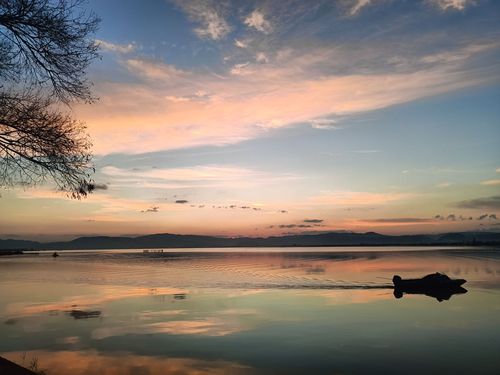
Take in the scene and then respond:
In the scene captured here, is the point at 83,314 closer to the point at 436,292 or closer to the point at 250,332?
the point at 250,332

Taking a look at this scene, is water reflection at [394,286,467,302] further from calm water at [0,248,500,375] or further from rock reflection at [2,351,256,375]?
rock reflection at [2,351,256,375]

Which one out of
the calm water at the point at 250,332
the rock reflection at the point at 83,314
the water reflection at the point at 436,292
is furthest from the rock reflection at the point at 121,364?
the water reflection at the point at 436,292

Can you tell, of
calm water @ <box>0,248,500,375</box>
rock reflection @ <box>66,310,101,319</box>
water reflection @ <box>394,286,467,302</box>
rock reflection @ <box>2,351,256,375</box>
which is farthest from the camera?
water reflection @ <box>394,286,467,302</box>

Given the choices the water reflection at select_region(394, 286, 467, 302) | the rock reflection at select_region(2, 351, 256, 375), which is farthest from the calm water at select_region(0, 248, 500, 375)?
the water reflection at select_region(394, 286, 467, 302)

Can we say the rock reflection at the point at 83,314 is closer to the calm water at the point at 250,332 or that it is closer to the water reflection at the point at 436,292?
the calm water at the point at 250,332

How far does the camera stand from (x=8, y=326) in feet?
89.1

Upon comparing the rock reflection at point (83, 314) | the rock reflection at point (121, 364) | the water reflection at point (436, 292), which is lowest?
the water reflection at point (436, 292)

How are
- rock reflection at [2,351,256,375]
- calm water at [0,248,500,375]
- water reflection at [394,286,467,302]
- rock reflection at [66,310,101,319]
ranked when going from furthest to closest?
water reflection at [394,286,467,302], rock reflection at [66,310,101,319], calm water at [0,248,500,375], rock reflection at [2,351,256,375]

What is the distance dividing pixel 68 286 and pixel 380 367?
140 ft

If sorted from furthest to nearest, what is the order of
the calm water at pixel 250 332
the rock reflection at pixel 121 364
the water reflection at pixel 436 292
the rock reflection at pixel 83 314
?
the water reflection at pixel 436 292, the rock reflection at pixel 83 314, the calm water at pixel 250 332, the rock reflection at pixel 121 364

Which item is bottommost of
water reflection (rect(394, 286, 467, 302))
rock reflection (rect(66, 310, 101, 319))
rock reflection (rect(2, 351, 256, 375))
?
water reflection (rect(394, 286, 467, 302))

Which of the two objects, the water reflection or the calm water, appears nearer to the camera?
the calm water

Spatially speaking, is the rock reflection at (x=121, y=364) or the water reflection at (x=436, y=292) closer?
the rock reflection at (x=121, y=364)

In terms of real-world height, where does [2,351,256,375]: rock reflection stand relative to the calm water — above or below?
above
